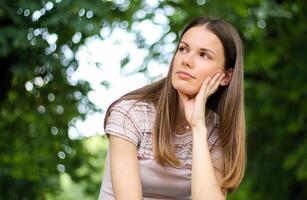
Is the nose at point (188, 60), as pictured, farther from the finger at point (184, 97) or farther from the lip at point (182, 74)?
the finger at point (184, 97)

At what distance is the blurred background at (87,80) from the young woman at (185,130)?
220 cm

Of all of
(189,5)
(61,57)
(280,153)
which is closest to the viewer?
(61,57)

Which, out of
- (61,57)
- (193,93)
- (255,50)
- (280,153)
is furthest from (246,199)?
(193,93)

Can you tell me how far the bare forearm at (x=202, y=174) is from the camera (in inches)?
134

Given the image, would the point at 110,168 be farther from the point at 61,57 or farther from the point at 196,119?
the point at 61,57

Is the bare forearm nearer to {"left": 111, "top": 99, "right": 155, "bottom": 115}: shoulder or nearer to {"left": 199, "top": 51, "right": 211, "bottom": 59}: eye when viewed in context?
{"left": 111, "top": 99, "right": 155, "bottom": 115}: shoulder

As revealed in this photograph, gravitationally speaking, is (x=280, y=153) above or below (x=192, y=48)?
below

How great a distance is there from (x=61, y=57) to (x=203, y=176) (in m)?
3.45

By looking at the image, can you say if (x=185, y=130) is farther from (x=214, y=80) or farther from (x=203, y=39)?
(x=203, y=39)

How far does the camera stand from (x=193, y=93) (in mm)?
3582

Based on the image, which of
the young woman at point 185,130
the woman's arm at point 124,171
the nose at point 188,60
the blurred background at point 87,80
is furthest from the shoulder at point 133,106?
the blurred background at point 87,80

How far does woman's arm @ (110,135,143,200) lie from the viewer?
336 centimetres

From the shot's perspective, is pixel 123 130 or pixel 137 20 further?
pixel 137 20

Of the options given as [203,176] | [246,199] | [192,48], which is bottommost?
[246,199]
